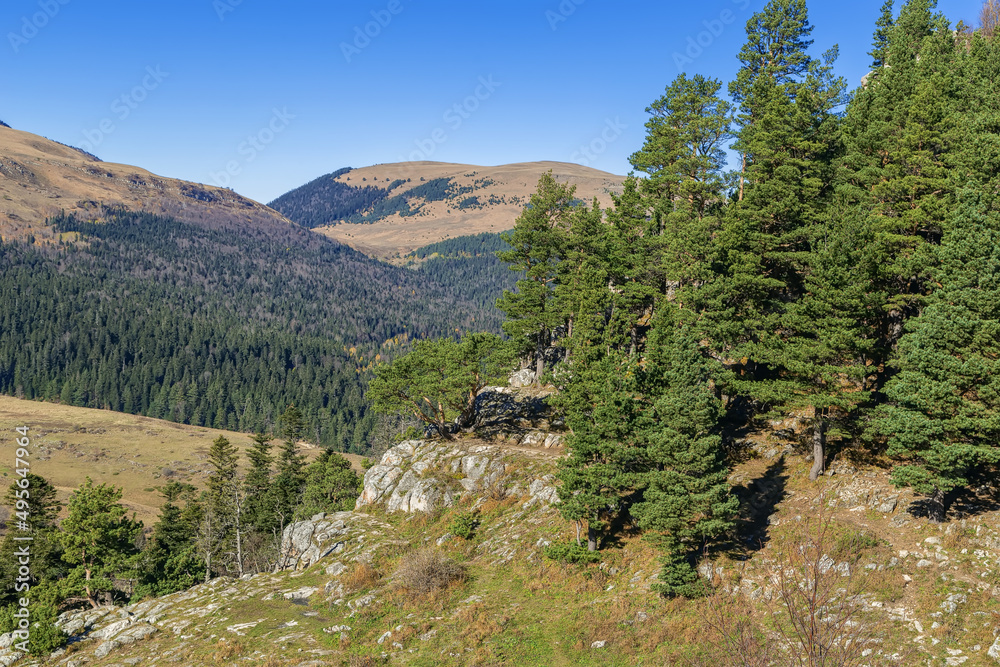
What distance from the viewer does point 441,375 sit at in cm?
4759

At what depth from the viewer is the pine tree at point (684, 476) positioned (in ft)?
89.5

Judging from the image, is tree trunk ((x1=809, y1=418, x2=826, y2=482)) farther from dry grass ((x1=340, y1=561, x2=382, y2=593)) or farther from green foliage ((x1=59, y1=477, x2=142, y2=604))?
green foliage ((x1=59, y1=477, x2=142, y2=604))

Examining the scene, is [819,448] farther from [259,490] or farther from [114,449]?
[114,449]

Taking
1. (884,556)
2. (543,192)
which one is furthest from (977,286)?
(543,192)

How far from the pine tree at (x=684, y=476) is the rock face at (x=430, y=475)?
649 inches

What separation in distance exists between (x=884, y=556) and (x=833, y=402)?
7.56m

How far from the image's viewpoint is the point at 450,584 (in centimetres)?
3362

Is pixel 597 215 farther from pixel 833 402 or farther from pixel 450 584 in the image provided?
pixel 450 584

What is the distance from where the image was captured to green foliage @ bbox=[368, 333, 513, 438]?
4631 cm

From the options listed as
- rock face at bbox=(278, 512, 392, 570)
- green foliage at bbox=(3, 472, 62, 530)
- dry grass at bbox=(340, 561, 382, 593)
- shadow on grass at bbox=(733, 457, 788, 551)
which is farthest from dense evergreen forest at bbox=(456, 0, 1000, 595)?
green foliage at bbox=(3, 472, 62, 530)

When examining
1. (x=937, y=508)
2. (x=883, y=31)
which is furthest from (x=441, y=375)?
(x=883, y=31)

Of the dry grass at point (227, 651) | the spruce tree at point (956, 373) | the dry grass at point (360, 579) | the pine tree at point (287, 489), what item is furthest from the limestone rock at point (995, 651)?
the pine tree at point (287, 489)

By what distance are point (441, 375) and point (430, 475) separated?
841 centimetres

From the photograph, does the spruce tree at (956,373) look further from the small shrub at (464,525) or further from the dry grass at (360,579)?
the dry grass at (360,579)
